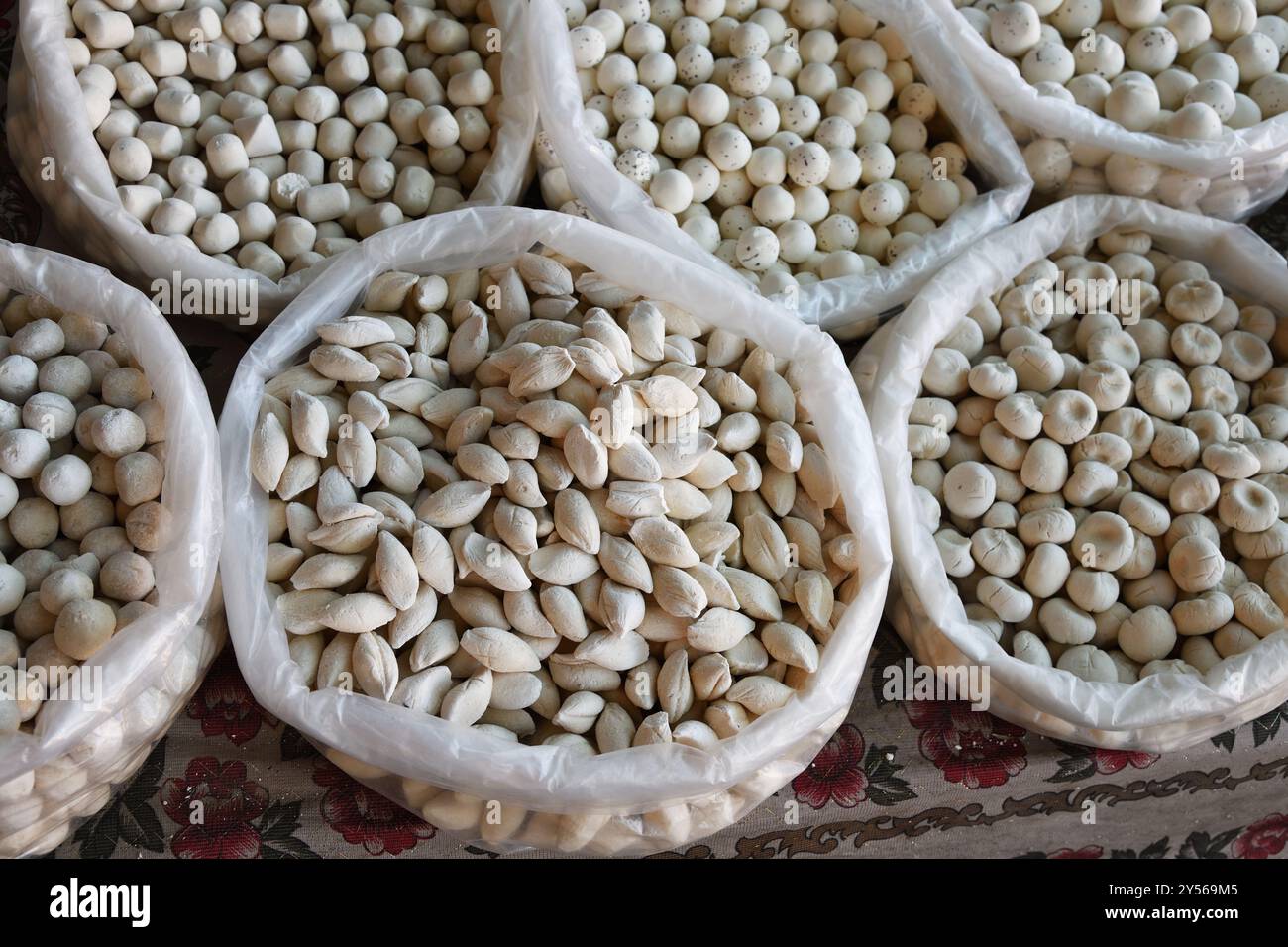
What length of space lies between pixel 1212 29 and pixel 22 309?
1.17m

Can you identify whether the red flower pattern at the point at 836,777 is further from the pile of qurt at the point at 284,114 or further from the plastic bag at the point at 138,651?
the pile of qurt at the point at 284,114

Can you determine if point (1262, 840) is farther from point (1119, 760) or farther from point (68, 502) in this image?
point (68, 502)

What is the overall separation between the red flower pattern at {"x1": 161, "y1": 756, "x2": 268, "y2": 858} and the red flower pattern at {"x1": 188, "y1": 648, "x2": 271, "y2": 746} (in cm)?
2

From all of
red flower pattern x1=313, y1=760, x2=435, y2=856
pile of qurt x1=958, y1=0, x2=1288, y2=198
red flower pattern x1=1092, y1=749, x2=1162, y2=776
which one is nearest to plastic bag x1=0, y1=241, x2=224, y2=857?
red flower pattern x1=313, y1=760, x2=435, y2=856

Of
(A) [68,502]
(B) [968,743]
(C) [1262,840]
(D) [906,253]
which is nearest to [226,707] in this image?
(A) [68,502]

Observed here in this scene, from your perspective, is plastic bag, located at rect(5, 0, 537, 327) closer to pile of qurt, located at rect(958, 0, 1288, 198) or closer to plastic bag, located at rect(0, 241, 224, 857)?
plastic bag, located at rect(0, 241, 224, 857)

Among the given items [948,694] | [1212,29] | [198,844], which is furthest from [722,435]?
[1212,29]

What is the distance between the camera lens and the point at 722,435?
2.73 feet

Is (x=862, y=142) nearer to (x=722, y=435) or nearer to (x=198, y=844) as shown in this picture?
(x=722, y=435)

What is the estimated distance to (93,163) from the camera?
901mm

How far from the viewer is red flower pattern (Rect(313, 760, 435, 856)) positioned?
0.79 metres

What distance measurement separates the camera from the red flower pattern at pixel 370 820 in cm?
79

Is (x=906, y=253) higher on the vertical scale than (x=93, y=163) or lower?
higher

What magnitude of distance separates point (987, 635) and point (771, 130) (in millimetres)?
521
